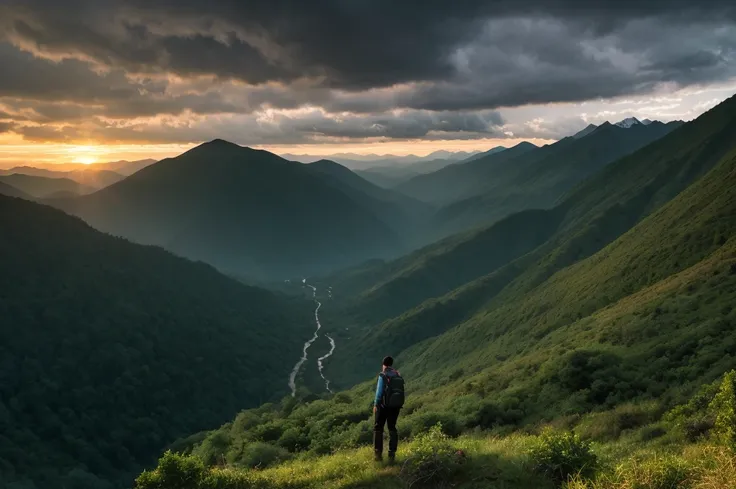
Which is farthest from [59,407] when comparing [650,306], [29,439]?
[650,306]

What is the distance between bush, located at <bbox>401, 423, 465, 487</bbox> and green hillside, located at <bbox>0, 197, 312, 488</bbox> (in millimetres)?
116455

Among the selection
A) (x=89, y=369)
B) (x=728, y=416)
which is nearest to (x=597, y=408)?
(x=728, y=416)

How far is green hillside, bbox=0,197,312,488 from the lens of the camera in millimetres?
122375

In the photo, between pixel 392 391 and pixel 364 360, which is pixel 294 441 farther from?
pixel 364 360

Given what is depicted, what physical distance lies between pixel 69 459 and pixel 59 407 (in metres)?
19.2

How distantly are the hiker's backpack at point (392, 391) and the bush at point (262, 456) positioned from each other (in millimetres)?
16163

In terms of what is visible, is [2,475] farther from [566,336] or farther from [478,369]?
[566,336]

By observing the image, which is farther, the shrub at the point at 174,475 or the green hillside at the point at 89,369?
the green hillside at the point at 89,369

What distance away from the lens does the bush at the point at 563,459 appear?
14.9 m

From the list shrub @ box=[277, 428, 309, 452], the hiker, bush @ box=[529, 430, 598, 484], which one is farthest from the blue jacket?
shrub @ box=[277, 428, 309, 452]

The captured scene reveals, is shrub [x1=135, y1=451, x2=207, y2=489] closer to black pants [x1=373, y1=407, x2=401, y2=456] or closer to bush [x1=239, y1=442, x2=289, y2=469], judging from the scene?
black pants [x1=373, y1=407, x2=401, y2=456]

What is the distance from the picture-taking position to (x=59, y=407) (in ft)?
433

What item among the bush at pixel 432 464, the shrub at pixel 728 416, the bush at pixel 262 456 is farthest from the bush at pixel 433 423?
the shrub at pixel 728 416

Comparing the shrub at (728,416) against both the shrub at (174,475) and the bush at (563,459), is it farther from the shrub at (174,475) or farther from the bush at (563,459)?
the shrub at (174,475)
